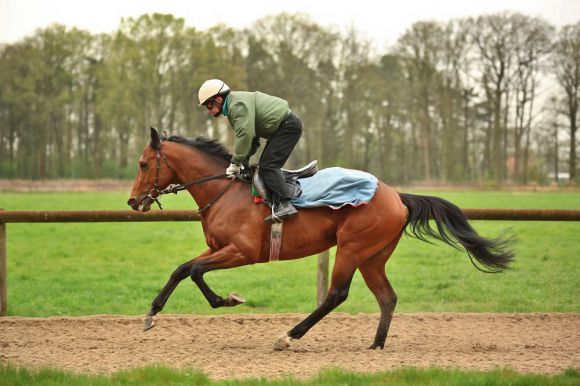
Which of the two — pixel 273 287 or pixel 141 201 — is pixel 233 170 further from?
pixel 273 287

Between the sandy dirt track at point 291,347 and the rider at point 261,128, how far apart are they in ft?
4.23

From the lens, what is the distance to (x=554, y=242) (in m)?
15.4

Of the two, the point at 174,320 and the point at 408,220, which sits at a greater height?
the point at 408,220

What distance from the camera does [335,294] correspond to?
6652 millimetres

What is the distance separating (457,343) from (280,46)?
134 feet

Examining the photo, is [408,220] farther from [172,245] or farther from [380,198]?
[172,245]

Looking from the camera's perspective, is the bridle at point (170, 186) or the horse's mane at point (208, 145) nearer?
the bridle at point (170, 186)

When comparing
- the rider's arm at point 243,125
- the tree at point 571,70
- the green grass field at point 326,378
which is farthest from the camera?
the tree at point 571,70

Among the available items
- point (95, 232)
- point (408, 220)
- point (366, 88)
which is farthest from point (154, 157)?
point (366, 88)

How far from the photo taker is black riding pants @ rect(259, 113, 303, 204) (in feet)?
21.8

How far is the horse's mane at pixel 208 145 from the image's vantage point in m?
7.20

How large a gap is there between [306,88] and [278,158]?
3919cm

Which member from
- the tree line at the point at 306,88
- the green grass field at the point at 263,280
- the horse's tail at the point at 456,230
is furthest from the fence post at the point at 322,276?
the tree line at the point at 306,88

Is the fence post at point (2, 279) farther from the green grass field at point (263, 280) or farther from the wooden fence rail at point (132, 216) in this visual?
the green grass field at point (263, 280)
